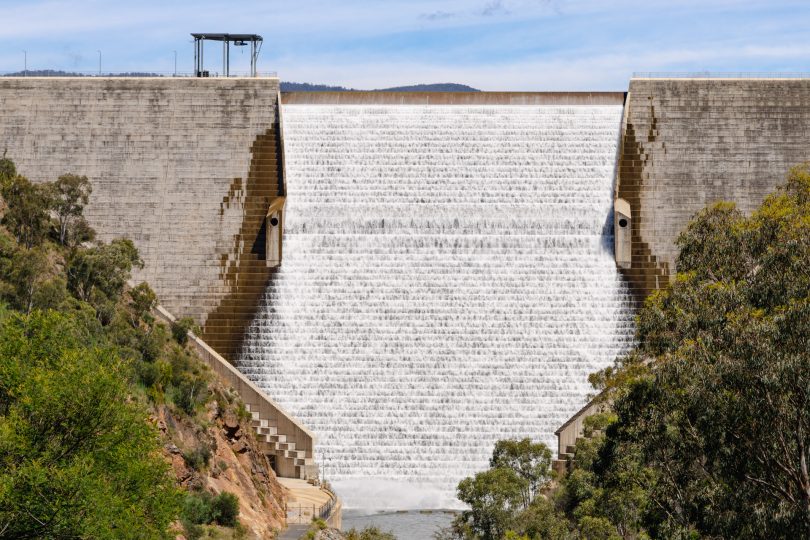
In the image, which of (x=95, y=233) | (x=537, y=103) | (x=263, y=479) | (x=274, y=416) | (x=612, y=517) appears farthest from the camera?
(x=537, y=103)

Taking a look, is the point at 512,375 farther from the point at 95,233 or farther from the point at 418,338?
the point at 95,233

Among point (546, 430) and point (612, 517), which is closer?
point (612, 517)

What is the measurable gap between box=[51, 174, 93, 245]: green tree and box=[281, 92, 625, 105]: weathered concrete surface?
11.2m

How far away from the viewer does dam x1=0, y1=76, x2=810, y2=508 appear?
5969 centimetres

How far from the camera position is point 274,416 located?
57719 mm

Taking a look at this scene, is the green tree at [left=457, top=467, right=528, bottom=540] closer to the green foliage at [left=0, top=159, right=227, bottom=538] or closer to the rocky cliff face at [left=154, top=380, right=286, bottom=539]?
the rocky cliff face at [left=154, top=380, right=286, bottom=539]

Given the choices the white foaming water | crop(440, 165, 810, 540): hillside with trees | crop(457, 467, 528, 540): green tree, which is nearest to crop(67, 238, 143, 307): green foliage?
the white foaming water

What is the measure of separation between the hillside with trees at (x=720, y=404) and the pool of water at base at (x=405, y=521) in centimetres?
1074

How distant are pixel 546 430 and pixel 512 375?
274cm

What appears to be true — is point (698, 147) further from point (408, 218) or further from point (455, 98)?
point (408, 218)

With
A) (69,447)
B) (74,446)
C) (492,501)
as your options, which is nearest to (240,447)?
(492,501)

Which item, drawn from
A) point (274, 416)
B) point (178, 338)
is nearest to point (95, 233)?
point (178, 338)

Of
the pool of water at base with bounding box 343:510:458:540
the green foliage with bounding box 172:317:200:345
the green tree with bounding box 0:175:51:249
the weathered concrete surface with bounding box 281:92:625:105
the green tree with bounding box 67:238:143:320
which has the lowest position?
the pool of water at base with bounding box 343:510:458:540

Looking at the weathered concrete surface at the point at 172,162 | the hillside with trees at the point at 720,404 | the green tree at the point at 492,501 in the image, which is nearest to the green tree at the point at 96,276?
the weathered concrete surface at the point at 172,162
